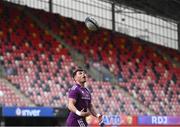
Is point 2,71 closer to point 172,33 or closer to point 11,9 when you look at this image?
point 11,9

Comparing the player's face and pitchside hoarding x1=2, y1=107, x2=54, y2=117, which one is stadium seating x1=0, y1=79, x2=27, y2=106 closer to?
pitchside hoarding x1=2, y1=107, x2=54, y2=117

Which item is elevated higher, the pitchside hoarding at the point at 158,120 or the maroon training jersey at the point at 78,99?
the maroon training jersey at the point at 78,99

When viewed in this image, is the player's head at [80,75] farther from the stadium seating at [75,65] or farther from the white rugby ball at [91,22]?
the stadium seating at [75,65]

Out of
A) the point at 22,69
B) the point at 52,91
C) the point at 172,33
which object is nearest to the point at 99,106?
the point at 52,91

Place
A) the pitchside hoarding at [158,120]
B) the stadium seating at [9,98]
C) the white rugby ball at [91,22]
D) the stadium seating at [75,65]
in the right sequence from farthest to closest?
the stadium seating at [75,65], the pitchside hoarding at [158,120], the stadium seating at [9,98], the white rugby ball at [91,22]

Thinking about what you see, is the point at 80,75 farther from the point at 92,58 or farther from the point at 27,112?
the point at 92,58

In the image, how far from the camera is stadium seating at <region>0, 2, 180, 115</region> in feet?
92.1

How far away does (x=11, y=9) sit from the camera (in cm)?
3139

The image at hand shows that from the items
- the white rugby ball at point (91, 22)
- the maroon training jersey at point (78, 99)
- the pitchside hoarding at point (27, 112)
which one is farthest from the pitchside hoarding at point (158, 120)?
the maroon training jersey at point (78, 99)

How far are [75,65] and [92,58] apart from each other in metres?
1.78

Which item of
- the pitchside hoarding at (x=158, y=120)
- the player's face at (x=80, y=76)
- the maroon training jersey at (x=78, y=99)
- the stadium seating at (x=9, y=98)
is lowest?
the pitchside hoarding at (x=158, y=120)

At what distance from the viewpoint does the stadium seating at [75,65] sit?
2808 centimetres

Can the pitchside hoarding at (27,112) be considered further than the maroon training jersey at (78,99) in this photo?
Yes

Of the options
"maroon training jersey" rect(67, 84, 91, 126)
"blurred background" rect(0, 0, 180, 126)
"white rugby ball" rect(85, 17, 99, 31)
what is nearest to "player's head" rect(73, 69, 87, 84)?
"maroon training jersey" rect(67, 84, 91, 126)
